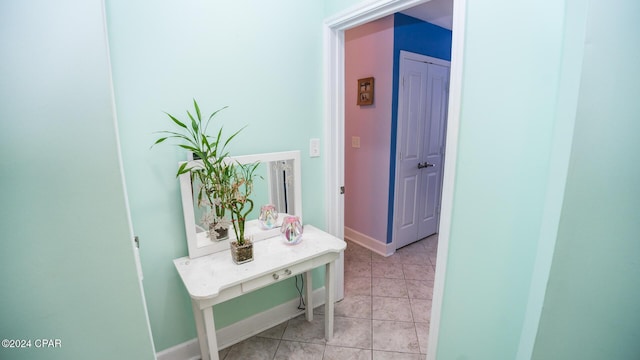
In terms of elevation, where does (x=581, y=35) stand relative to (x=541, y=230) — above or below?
above

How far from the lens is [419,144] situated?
3113 mm

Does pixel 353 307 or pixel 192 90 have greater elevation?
pixel 192 90

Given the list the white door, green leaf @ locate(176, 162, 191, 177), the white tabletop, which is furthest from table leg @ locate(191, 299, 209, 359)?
the white door

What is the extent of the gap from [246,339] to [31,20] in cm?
191

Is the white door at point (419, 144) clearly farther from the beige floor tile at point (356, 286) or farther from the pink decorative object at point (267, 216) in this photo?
the pink decorative object at point (267, 216)

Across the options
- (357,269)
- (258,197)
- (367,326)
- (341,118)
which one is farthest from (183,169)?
(357,269)

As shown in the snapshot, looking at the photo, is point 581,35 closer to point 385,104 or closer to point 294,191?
point 294,191

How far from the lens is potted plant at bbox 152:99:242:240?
4.81ft

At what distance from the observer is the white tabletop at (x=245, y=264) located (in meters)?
1.35

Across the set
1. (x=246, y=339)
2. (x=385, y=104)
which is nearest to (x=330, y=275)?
(x=246, y=339)

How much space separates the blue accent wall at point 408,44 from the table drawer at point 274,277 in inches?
64.0

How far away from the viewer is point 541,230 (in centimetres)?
105

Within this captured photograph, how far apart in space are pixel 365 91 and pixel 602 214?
2.32 metres

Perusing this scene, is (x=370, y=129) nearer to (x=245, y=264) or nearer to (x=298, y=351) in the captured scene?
(x=245, y=264)
